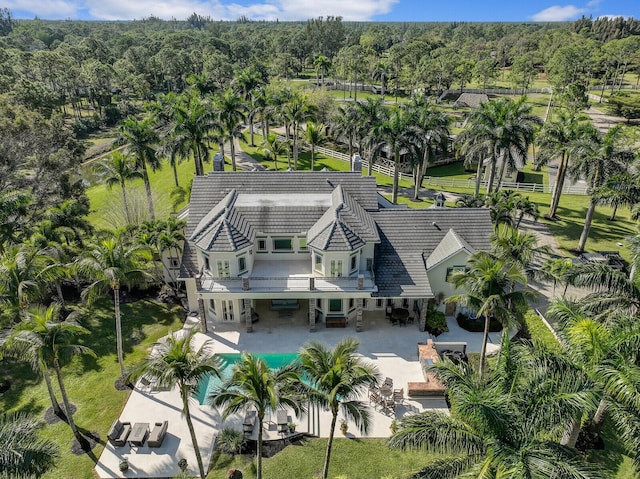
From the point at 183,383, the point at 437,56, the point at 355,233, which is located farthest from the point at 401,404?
the point at 437,56

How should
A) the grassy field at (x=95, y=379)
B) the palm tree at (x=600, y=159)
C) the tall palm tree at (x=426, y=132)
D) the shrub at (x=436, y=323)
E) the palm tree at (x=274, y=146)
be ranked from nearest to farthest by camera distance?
the grassy field at (x=95, y=379) < the shrub at (x=436, y=323) < the palm tree at (x=600, y=159) < the tall palm tree at (x=426, y=132) < the palm tree at (x=274, y=146)

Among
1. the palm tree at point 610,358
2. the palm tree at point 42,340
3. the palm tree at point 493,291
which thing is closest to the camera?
the palm tree at point 610,358

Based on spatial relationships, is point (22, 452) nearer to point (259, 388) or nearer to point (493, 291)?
point (259, 388)

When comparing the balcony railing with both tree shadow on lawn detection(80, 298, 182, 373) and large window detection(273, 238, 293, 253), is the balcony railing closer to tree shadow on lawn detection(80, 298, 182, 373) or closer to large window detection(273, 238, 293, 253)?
large window detection(273, 238, 293, 253)

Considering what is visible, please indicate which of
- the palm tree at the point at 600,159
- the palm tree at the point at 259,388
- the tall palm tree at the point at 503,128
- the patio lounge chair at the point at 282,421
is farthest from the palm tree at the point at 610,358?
the tall palm tree at the point at 503,128

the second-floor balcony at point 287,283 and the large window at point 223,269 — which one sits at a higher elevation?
the large window at point 223,269

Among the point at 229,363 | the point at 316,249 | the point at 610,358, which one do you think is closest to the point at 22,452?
the point at 229,363

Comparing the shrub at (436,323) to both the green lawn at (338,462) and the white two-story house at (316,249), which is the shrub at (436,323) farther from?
the green lawn at (338,462)
